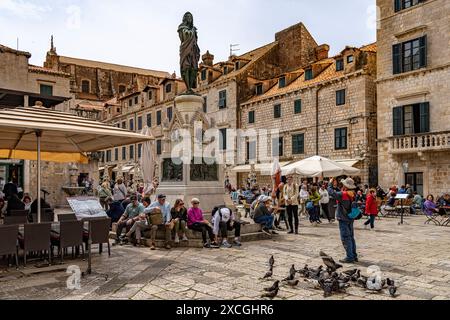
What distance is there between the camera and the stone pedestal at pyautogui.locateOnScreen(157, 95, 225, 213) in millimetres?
10609

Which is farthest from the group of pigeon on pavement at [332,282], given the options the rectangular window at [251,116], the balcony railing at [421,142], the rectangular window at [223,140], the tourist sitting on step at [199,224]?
the rectangular window at [223,140]

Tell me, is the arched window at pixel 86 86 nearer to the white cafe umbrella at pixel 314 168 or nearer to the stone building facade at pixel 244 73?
the stone building facade at pixel 244 73

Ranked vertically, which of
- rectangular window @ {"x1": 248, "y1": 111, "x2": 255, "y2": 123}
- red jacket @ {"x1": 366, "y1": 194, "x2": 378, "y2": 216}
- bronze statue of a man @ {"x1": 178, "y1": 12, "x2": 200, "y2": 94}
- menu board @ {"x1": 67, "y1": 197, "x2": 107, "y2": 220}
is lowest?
red jacket @ {"x1": 366, "y1": 194, "x2": 378, "y2": 216}

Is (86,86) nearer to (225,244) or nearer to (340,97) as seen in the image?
(340,97)

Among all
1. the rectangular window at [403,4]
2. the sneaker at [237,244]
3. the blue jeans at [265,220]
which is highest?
the rectangular window at [403,4]

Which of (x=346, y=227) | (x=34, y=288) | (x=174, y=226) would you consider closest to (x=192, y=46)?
(x=174, y=226)

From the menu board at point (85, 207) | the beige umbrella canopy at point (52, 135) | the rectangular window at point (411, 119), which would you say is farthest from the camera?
the rectangular window at point (411, 119)

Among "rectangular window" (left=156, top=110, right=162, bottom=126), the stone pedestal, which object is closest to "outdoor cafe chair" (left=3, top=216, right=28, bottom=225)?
the stone pedestal

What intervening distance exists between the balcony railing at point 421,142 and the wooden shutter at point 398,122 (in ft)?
1.43

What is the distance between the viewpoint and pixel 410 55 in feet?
73.2

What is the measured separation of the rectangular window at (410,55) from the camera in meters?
21.5

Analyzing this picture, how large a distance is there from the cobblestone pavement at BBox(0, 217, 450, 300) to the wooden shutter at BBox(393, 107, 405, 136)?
13.0m

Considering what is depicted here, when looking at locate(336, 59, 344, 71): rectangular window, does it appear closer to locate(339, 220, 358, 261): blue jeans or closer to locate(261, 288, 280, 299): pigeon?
locate(339, 220, 358, 261): blue jeans

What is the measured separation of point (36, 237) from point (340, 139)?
71.8 ft
